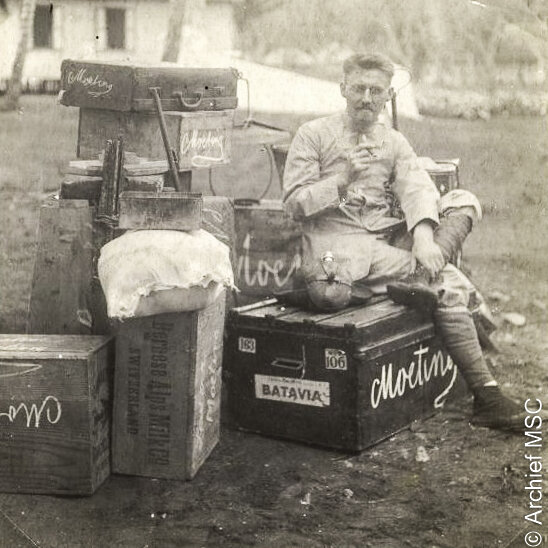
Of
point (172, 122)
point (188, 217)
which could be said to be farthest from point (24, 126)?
point (188, 217)

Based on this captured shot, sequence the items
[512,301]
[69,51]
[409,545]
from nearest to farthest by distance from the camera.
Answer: [409,545] → [69,51] → [512,301]

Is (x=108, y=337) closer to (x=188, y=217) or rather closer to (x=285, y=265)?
(x=188, y=217)

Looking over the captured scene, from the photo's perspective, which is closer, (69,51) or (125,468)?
(125,468)

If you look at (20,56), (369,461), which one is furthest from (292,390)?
(20,56)

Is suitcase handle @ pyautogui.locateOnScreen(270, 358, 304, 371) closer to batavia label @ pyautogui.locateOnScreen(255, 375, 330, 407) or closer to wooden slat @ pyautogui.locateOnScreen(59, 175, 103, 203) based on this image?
batavia label @ pyautogui.locateOnScreen(255, 375, 330, 407)

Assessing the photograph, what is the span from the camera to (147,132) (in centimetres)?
461

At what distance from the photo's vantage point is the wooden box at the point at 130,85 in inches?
177

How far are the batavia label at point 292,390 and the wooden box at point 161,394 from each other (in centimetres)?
43

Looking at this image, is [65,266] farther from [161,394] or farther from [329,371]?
[329,371]

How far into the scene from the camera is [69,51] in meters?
4.50

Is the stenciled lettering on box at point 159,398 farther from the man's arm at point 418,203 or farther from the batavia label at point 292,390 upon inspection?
the man's arm at point 418,203

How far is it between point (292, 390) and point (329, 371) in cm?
24

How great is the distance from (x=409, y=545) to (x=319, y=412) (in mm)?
890


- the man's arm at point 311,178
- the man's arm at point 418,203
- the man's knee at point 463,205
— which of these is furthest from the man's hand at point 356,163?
the man's knee at point 463,205
